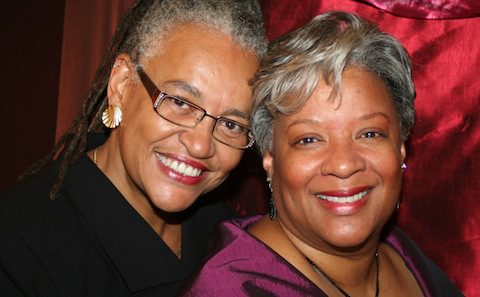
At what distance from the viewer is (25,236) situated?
5.25ft

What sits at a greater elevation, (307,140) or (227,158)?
(307,140)

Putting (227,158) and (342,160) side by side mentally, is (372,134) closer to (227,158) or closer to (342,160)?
(342,160)

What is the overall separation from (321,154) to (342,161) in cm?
6

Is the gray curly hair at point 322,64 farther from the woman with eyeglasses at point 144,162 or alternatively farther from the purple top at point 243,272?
the purple top at point 243,272

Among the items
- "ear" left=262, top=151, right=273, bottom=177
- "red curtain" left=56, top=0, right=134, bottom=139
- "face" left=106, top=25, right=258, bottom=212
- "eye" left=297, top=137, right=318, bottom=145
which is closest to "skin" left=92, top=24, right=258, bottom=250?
"face" left=106, top=25, right=258, bottom=212

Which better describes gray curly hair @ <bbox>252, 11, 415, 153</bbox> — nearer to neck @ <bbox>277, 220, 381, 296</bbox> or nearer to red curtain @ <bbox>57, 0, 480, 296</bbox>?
neck @ <bbox>277, 220, 381, 296</bbox>

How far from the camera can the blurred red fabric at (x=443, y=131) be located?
2.08 meters

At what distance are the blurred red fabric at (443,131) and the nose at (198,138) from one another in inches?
35.0

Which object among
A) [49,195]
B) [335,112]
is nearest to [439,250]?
[335,112]

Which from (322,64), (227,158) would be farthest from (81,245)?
(322,64)

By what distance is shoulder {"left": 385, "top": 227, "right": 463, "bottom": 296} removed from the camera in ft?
6.26

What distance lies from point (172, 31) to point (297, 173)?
59cm

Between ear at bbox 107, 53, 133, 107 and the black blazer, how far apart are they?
0.79 feet

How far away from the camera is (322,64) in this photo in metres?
1.59
